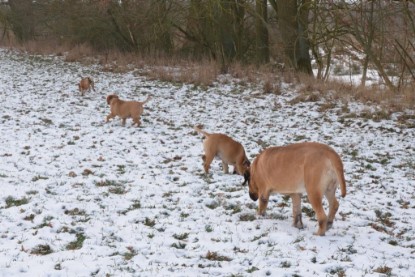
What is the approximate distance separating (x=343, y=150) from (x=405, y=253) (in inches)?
191

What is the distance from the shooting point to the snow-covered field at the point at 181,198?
4258 mm

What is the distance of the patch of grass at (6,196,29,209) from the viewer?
5.87 meters

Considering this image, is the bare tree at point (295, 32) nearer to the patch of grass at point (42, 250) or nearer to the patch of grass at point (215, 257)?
the patch of grass at point (215, 257)

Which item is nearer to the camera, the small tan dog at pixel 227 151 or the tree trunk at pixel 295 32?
the small tan dog at pixel 227 151

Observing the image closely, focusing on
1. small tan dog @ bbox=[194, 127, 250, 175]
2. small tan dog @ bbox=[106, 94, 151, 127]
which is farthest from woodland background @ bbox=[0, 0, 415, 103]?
small tan dog @ bbox=[194, 127, 250, 175]

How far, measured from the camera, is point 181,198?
6332mm

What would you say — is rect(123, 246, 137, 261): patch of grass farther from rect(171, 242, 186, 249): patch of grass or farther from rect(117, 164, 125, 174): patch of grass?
rect(117, 164, 125, 174): patch of grass

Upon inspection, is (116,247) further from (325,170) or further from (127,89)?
(127,89)

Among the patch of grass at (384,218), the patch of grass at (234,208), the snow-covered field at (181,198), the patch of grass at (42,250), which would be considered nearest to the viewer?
the snow-covered field at (181,198)

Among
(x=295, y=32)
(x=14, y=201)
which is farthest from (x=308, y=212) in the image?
(x=295, y=32)

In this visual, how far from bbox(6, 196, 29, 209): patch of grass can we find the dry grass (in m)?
9.76

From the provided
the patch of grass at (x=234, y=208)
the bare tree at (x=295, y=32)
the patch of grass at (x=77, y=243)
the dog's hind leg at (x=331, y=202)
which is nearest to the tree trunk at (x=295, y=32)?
the bare tree at (x=295, y=32)

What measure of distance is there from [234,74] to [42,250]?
14302mm

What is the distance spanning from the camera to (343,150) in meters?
9.23
